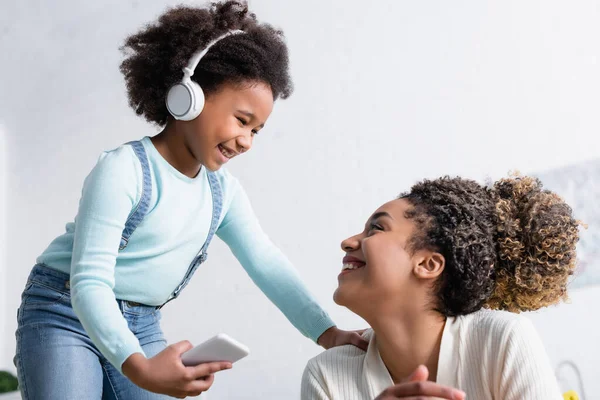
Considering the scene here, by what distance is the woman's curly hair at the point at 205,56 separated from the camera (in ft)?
4.69

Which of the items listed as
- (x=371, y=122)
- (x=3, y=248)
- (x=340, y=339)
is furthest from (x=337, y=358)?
(x=3, y=248)

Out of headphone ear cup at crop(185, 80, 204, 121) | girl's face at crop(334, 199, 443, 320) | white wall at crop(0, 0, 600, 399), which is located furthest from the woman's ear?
white wall at crop(0, 0, 600, 399)

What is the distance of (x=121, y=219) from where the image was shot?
1.27 meters

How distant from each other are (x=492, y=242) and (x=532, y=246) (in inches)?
2.9

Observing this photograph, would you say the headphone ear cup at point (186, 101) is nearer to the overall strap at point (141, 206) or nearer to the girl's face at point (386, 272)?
the overall strap at point (141, 206)

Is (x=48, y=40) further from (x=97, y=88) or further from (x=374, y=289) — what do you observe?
(x=374, y=289)

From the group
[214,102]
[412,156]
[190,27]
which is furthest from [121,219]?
[412,156]

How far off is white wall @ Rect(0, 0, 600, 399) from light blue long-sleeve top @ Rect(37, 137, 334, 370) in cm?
118

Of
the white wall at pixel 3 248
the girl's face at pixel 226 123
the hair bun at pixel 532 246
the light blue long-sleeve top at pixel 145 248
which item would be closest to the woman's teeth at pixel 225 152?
the girl's face at pixel 226 123

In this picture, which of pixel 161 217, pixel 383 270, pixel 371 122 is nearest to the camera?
pixel 383 270

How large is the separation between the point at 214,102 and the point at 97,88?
197cm

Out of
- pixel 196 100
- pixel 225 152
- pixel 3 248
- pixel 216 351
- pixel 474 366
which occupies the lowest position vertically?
pixel 474 366

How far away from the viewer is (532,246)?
130 centimetres

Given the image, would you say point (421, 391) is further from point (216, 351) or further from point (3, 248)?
point (3, 248)
